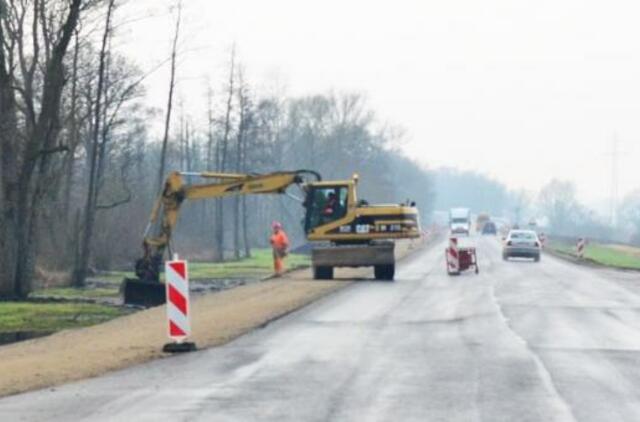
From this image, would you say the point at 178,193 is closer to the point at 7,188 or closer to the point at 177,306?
the point at 7,188

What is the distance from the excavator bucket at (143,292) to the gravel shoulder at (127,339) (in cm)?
125

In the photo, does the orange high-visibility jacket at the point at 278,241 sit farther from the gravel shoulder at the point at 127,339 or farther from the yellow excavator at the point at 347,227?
the gravel shoulder at the point at 127,339

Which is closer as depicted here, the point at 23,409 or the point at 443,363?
the point at 23,409

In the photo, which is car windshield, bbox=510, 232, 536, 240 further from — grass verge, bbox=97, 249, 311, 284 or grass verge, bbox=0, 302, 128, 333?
grass verge, bbox=0, 302, 128, 333

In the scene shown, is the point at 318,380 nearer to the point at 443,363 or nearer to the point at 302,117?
the point at 443,363

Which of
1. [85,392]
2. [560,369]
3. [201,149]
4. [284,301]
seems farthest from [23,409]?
[201,149]

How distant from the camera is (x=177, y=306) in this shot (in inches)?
791

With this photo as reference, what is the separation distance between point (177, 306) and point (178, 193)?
2056cm

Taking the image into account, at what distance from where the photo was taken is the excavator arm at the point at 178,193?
39375 mm

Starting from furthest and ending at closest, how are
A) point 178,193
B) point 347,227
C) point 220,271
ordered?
point 220,271, point 347,227, point 178,193

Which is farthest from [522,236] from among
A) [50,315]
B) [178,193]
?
[50,315]

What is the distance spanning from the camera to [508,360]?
59.3 ft

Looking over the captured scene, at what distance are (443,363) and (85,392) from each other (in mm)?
4747

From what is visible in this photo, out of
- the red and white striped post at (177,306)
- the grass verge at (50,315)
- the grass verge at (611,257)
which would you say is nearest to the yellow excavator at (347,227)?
the grass verge at (50,315)
